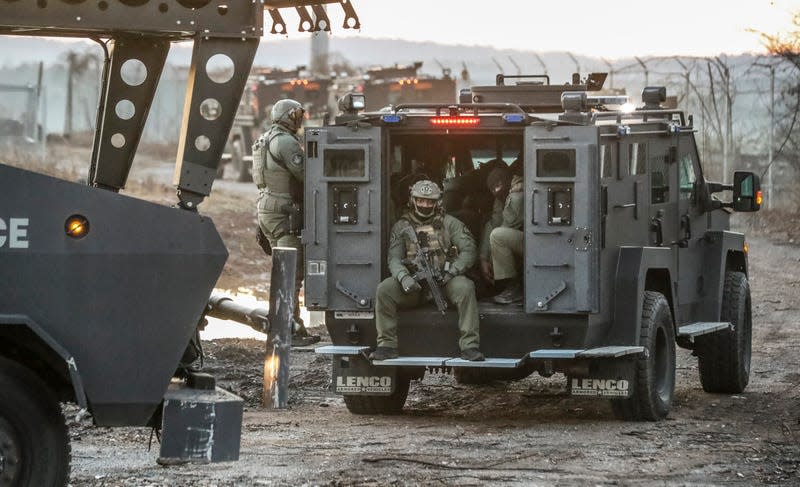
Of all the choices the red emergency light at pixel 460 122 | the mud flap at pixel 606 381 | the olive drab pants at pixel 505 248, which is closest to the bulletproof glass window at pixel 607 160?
the olive drab pants at pixel 505 248

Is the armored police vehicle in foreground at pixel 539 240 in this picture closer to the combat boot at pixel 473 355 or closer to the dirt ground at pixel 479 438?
the combat boot at pixel 473 355

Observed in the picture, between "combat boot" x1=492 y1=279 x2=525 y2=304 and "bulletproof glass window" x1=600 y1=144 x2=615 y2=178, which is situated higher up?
"bulletproof glass window" x1=600 y1=144 x2=615 y2=178

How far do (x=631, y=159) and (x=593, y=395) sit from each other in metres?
1.71

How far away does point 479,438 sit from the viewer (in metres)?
11.5

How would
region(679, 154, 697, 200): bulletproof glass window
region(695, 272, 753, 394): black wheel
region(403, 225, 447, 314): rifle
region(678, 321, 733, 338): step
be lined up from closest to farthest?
region(403, 225, 447, 314): rifle, region(678, 321, 733, 338): step, region(679, 154, 697, 200): bulletproof glass window, region(695, 272, 753, 394): black wheel

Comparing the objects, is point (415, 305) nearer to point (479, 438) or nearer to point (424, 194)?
point (424, 194)

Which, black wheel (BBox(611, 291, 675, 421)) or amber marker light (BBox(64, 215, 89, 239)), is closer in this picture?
amber marker light (BBox(64, 215, 89, 239))

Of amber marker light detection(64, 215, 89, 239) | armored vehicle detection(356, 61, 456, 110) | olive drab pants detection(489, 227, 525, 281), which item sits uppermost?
armored vehicle detection(356, 61, 456, 110)

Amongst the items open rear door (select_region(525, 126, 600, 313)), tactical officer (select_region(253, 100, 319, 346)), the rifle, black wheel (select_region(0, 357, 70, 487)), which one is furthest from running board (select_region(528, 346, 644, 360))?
black wheel (select_region(0, 357, 70, 487))

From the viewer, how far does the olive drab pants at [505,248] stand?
12203 millimetres

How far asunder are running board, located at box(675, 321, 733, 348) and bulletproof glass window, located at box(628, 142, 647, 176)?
54.5 inches

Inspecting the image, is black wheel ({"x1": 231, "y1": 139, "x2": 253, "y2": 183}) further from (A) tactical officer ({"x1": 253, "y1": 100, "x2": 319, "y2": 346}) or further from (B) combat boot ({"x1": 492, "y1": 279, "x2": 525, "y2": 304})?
(B) combat boot ({"x1": 492, "y1": 279, "x2": 525, "y2": 304})

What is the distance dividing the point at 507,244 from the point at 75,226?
4.77m

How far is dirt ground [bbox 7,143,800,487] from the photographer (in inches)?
391
